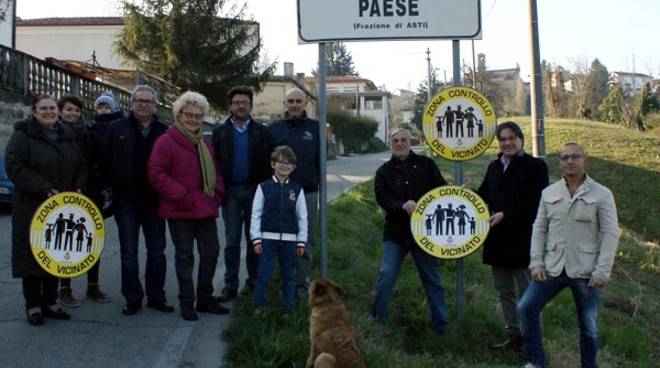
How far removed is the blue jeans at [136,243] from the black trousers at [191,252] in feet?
0.80

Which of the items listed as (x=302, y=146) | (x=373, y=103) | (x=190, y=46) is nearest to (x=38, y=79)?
(x=302, y=146)

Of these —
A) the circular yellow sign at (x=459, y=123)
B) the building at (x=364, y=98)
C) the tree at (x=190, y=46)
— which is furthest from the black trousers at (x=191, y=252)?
the building at (x=364, y=98)

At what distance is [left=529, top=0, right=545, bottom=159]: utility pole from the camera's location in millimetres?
10000

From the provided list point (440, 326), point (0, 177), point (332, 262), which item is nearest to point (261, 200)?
point (440, 326)

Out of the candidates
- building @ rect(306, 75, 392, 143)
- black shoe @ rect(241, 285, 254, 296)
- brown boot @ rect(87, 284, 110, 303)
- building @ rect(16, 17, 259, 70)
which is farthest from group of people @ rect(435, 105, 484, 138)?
building @ rect(306, 75, 392, 143)

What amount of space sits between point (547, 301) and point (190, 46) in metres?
30.8

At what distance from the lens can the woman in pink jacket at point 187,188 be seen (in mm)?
5906

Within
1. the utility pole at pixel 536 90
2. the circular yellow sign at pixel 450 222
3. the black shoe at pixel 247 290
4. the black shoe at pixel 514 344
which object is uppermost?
the utility pole at pixel 536 90

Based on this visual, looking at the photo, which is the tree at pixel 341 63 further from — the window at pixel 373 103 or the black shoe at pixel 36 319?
the black shoe at pixel 36 319

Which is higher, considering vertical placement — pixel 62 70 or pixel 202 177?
pixel 62 70

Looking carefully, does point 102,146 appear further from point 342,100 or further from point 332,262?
point 342,100

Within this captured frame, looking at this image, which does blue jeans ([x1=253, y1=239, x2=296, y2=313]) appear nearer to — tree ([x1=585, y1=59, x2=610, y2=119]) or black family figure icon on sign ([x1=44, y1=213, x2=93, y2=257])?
black family figure icon on sign ([x1=44, y1=213, x2=93, y2=257])

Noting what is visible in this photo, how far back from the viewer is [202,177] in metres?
6.07

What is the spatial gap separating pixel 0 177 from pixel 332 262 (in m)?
8.17
